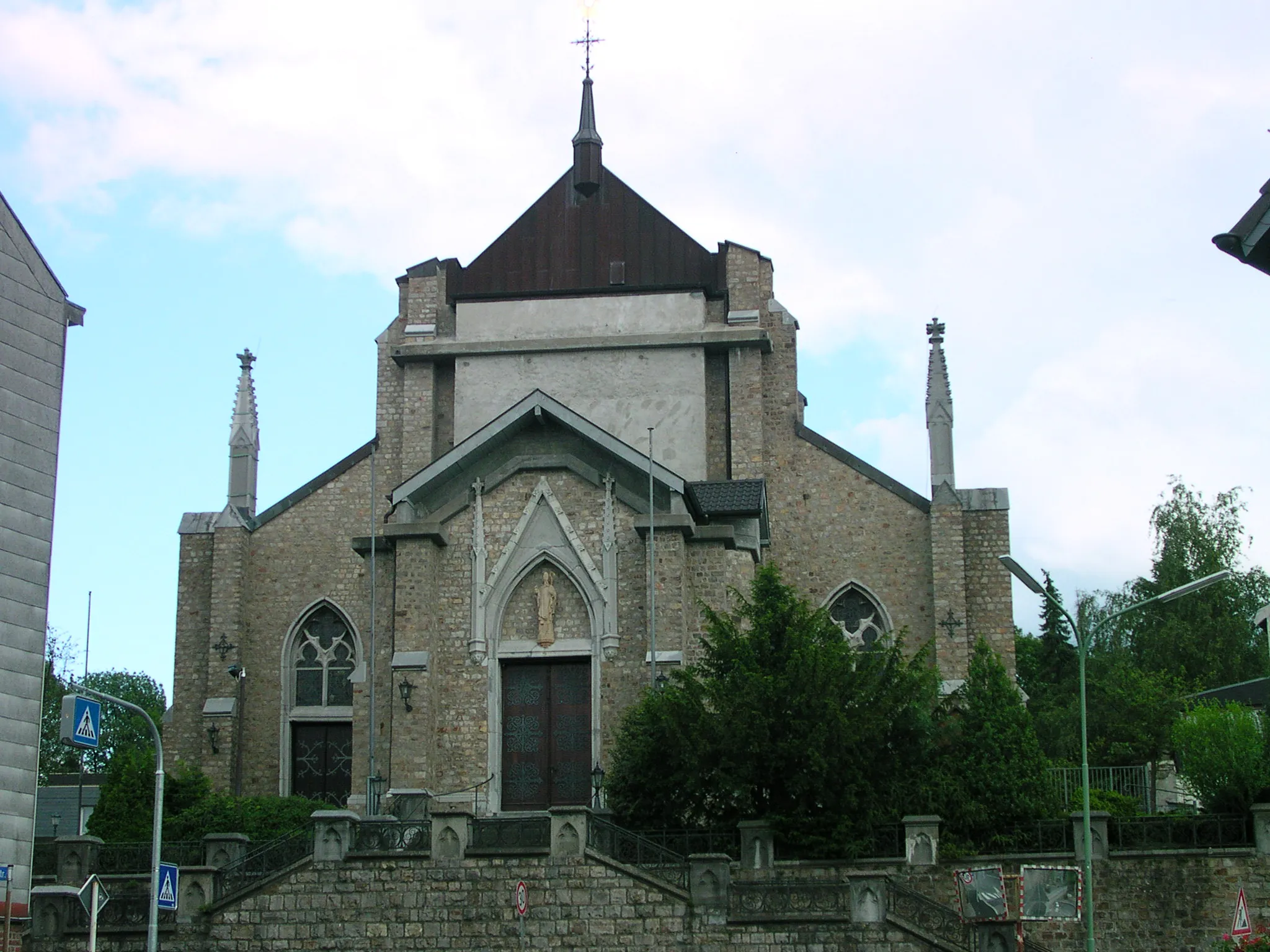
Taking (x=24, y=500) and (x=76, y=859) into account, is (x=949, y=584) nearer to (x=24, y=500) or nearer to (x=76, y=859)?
(x=24, y=500)

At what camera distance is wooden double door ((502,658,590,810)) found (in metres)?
31.4

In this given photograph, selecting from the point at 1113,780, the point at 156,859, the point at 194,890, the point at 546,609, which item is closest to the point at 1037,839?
the point at 546,609

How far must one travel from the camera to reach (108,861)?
27.0 meters

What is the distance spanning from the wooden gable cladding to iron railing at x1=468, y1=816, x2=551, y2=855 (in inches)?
720

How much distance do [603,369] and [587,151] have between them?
652 centimetres

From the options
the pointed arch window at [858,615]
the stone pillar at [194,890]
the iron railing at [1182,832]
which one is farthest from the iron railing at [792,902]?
the pointed arch window at [858,615]

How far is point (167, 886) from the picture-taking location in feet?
77.7

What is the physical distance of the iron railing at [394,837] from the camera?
994 inches

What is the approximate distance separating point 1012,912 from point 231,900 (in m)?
11.4

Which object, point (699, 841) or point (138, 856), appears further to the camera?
point (138, 856)

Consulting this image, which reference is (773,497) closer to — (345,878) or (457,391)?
(457,391)

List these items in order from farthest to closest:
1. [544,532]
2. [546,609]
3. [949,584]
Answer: [949,584]
[544,532]
[546,609]

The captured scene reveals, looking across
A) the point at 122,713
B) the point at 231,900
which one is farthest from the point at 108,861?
the point at 122,713

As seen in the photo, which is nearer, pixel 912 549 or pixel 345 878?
pixel 345 878
